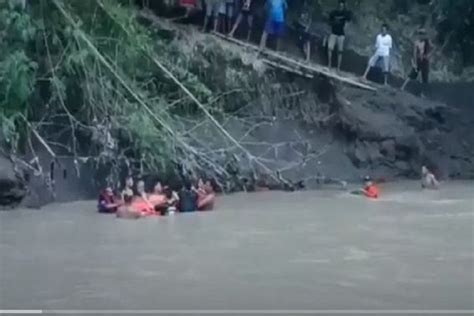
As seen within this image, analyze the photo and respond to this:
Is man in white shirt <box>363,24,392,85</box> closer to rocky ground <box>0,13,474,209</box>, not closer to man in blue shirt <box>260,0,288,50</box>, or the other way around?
rocky ground <box>0,13,474,209</box>

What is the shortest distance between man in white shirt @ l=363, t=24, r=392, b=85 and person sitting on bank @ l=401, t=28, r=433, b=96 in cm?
65

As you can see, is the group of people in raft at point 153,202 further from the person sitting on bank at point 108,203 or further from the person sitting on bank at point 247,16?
the person sitting on bank at point 247,16

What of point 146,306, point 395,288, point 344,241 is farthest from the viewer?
point 344,241

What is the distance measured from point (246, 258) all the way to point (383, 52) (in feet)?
36.2

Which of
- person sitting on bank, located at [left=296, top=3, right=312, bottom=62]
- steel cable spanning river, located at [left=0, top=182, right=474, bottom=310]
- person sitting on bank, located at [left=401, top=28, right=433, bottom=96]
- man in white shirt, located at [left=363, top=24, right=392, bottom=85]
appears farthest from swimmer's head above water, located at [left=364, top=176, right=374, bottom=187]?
person sitting on bank, located at [left=401, top=28, right=433, bottom=96]

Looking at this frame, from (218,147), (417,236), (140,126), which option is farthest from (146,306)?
(218,147)

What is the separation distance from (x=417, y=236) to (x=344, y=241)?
3.09 ft

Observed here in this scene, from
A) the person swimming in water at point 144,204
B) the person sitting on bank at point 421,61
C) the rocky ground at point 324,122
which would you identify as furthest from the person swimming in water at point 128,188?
the person sitting on bank at point 421,61

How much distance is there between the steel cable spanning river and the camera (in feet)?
31.3

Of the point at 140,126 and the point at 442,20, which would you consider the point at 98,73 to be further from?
the point at 442,20

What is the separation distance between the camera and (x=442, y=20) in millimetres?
23641

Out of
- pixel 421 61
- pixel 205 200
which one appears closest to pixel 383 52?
pixel 421 61

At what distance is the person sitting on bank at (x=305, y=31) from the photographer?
21.8m

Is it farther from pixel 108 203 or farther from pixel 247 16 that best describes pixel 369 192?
pixel 247 16
